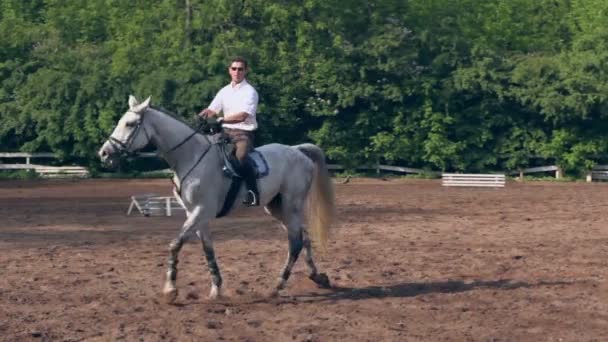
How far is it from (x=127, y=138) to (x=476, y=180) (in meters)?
24.3

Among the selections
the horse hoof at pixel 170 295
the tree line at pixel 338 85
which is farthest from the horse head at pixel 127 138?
the tree line at pixel 338 85

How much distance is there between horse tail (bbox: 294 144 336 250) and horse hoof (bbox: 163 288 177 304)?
2860 mm

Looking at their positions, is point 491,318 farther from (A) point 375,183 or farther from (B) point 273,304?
(A) point 375,183

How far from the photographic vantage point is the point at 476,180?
35.3 m

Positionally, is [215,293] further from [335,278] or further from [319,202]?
[319,202]

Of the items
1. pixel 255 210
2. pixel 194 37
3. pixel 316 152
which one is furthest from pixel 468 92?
pixel 316 152

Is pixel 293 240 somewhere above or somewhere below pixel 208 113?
below

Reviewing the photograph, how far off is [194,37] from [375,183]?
417 inches

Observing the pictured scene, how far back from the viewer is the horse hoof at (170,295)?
466 inches

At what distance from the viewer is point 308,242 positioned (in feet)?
45.1

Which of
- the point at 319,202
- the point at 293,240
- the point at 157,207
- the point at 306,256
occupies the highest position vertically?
the point at 319,202

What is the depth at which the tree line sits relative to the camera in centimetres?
4091

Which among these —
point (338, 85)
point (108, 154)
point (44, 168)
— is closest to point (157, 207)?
point (108, 154)

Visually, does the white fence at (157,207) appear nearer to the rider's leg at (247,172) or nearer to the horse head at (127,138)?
the rider's leg at (247,172)
